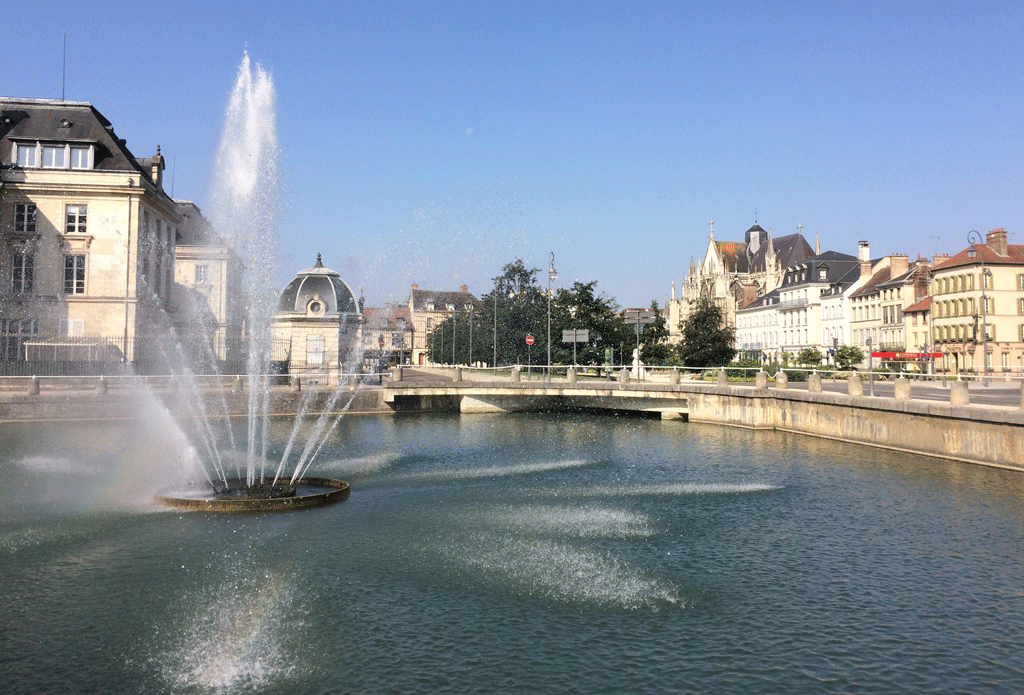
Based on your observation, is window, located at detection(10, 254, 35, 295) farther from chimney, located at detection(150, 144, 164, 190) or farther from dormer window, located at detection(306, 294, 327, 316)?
dormer window, located at detection(306, 294, 327, 316)

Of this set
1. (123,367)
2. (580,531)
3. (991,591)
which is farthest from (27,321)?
(991,591)

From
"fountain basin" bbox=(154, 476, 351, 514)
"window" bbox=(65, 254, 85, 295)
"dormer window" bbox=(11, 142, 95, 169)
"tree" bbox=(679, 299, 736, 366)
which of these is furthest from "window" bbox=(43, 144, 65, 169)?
"tree" bbox=(679, 299, 736, 366)

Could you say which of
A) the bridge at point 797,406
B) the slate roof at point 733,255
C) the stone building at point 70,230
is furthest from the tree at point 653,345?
the slate roof at point 733,255

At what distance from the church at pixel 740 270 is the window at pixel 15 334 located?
109829mm

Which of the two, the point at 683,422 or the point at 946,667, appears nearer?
the point at 946,667

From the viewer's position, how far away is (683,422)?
162 ft

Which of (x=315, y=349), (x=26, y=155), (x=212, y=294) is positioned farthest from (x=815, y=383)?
(x=212, y=294)

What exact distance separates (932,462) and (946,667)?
2006 cm

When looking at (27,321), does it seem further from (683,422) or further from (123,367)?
(683,422)

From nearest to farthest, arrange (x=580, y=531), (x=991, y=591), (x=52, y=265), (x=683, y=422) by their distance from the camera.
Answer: (x=991, y=591) < (x=580, y=531) < (x=683, y=422) < (x=52, y=265)

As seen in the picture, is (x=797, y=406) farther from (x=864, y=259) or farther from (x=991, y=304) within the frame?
(x=864, y=259)

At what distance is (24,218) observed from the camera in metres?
58.1

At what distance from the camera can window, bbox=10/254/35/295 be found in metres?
56.7

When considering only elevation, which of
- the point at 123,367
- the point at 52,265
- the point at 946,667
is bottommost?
the point at 946,667
